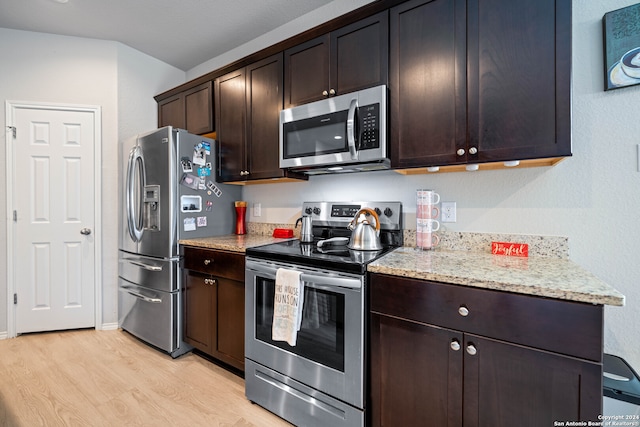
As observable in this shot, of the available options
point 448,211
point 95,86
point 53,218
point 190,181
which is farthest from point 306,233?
point 95,86

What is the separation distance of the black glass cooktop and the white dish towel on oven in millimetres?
83

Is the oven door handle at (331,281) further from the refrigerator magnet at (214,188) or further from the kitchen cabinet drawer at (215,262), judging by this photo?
the refrigerator magnet at (214,188)

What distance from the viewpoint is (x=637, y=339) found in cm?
136

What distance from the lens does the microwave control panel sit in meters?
1.66

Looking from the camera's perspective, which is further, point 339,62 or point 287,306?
point 339,62

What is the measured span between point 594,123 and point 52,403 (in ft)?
11.1

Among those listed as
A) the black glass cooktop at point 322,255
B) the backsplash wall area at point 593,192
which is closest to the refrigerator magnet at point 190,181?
the black glass cooktop at point 322,255

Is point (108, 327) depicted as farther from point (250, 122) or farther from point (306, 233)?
point (250, 122)

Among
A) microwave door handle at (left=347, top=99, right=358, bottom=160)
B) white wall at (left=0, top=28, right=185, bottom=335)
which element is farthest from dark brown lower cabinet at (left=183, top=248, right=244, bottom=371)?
white wall at (left=0, top=28, right=185, bottom=335)

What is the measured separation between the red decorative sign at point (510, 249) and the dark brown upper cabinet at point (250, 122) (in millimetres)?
1393

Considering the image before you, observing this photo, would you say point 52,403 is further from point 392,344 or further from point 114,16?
point 114,16

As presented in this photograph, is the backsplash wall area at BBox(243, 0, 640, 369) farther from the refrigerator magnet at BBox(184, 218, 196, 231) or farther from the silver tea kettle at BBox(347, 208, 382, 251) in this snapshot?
the refrigerator magnet at BBox(184, 218, 196, 231)

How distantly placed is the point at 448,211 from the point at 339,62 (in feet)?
3.81

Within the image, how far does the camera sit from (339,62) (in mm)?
1837
